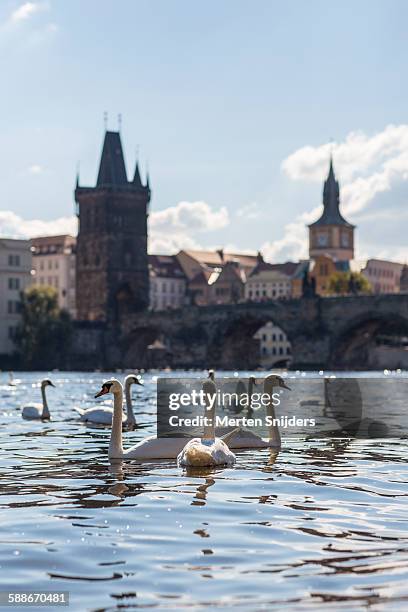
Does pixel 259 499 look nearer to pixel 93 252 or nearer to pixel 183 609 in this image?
pixel 183 609

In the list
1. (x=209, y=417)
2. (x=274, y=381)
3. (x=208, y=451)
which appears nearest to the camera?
(x=208, y=451)

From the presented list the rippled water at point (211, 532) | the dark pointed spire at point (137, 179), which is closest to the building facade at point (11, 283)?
the dark pointed spire at point (137, 179)

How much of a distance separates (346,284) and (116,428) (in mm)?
169895

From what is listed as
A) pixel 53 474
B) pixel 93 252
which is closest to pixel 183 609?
pixel 53 474

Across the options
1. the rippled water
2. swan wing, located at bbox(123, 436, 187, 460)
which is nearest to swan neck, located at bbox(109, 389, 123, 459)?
swan wing, located at bbox(123, 436, 187, 460)

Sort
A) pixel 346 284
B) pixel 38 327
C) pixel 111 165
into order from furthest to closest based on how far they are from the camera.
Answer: pixel 346 284 < pixel 111 165 < pixel 38 327

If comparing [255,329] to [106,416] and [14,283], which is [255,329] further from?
[106,416]

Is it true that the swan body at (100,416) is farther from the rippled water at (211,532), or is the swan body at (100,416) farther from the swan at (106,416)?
the rippled water at (211,532)

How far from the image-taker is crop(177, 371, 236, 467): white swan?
18.6 meters

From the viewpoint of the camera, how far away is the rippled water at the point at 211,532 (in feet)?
33.9

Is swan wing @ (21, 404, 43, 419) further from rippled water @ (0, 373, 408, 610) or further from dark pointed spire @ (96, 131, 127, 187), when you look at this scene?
dark pointed spire @ (96, 131, 127, 187)

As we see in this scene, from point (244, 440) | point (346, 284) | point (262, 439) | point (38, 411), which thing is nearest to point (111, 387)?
point (244, 440)

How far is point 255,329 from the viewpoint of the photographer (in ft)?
534

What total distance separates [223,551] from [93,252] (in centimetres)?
16325
